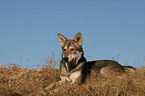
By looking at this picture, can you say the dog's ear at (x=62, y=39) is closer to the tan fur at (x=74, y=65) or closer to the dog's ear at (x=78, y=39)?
the tan fur at (x=74, y=65)

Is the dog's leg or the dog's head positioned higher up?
the dog's head

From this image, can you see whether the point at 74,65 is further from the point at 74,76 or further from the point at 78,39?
the point at 78,39

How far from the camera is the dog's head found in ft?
22.0

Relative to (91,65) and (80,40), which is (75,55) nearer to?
(80,40)

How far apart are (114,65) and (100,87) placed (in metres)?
2.51

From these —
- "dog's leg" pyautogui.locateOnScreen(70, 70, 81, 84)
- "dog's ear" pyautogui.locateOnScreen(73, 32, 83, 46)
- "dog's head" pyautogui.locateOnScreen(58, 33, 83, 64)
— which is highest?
"dog's ear" pyautogui.locateOnScreen(73, 32, 83, 46)

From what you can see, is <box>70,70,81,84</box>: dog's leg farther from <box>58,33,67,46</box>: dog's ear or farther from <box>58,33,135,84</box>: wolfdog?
<box>58,33,67,46</box>: dog's ear

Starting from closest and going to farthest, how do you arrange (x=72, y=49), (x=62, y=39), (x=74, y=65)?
(x=72, y=49)
(x=74, y=65)
(x=62, y=39)

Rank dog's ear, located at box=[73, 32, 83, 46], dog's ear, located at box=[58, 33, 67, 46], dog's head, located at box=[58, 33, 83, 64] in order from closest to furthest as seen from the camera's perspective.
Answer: dog's head, located at box=[58, 33, 83, 64]
dog's ear, located at box=[73, 32, 83, 46]
dog's ear, located at box=[58, 33, 67, 46]

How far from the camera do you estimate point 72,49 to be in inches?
268

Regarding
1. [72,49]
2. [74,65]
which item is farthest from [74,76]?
[72,49]

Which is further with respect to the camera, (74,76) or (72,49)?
(74,76)

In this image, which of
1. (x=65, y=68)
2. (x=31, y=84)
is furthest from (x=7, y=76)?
(x=65, y=68)

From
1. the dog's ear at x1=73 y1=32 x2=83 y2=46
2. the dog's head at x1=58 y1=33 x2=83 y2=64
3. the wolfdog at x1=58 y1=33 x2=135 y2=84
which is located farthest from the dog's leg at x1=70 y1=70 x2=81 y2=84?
the dog's ear at x1=73 y1=32 x2=83 y2=46
